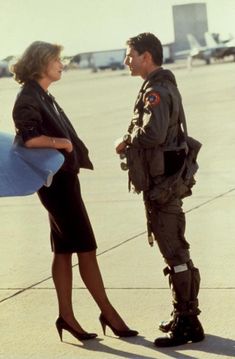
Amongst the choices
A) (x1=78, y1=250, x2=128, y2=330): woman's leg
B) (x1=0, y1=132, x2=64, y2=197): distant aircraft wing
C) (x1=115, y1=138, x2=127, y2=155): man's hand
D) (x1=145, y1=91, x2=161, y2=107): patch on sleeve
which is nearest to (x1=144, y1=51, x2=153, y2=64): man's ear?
(x1=145, y1=91, x2=161, y2=107): patch on sleeve

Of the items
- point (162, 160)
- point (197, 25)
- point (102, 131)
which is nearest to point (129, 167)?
point (162, 160)

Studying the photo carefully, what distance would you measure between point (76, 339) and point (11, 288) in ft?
4.73

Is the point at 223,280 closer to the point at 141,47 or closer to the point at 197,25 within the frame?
the point at 141,47

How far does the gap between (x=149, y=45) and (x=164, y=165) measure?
0.65 metres

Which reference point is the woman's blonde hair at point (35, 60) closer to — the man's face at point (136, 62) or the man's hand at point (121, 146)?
the man's face at point (136, 62)

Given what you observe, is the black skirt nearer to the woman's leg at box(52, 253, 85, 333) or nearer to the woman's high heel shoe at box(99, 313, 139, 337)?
the woman's leg at box(52, 253, 85, 333)

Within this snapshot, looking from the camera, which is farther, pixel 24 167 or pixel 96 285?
pixel 96 285

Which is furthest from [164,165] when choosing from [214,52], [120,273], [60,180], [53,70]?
[214,52]

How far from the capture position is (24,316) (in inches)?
252

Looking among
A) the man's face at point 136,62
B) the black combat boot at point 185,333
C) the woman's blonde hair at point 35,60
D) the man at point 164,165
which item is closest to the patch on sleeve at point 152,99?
the man at point 164,165

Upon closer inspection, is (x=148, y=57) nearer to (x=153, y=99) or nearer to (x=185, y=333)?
(x=153, y=99)

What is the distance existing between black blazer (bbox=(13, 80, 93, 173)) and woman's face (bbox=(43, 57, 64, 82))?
3.0 inches

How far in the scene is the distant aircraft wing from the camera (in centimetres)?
534

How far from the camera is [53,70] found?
5762 millimetres
